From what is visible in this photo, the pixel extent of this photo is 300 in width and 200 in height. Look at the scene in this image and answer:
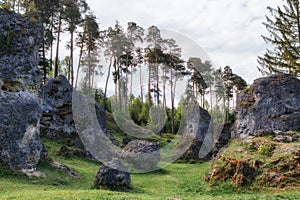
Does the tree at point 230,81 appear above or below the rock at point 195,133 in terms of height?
above

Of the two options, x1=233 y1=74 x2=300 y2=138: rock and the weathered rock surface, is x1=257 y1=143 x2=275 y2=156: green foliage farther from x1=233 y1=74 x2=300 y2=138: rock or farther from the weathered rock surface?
the weathered rock surface

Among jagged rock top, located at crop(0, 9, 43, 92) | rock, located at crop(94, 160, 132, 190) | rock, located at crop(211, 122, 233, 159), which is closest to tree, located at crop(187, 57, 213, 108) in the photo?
rock, located at crop(211, 122, 233, 159)

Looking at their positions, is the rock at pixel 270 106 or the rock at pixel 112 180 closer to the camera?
the rock at pixel 112 180

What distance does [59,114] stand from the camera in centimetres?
2739

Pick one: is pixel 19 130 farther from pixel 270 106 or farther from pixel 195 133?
pixel 195 133

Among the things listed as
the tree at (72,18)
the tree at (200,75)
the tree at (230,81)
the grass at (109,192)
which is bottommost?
the grass at (109,192)

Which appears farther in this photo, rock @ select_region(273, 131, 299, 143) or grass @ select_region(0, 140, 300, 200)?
rock @ select_region(273, 131, 299, 143)

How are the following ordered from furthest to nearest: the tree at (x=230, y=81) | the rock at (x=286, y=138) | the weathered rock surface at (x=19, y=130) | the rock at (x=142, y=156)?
the tree at (x=230, y=81)
the rock at (x=142, y=156)
the rock at (x=286, y=138)
the weathered rock surface at (x=19, y=130)

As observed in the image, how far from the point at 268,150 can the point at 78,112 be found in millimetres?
16084

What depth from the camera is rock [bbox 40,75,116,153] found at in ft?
86.1

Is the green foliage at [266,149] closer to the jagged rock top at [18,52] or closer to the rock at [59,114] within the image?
the jagged rock top at [18,52]

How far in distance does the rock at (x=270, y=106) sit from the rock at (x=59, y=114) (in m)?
12.8

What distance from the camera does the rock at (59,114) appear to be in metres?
26.2

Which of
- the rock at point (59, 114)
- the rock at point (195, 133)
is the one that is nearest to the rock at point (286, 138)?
the rock at point (195, 133)
